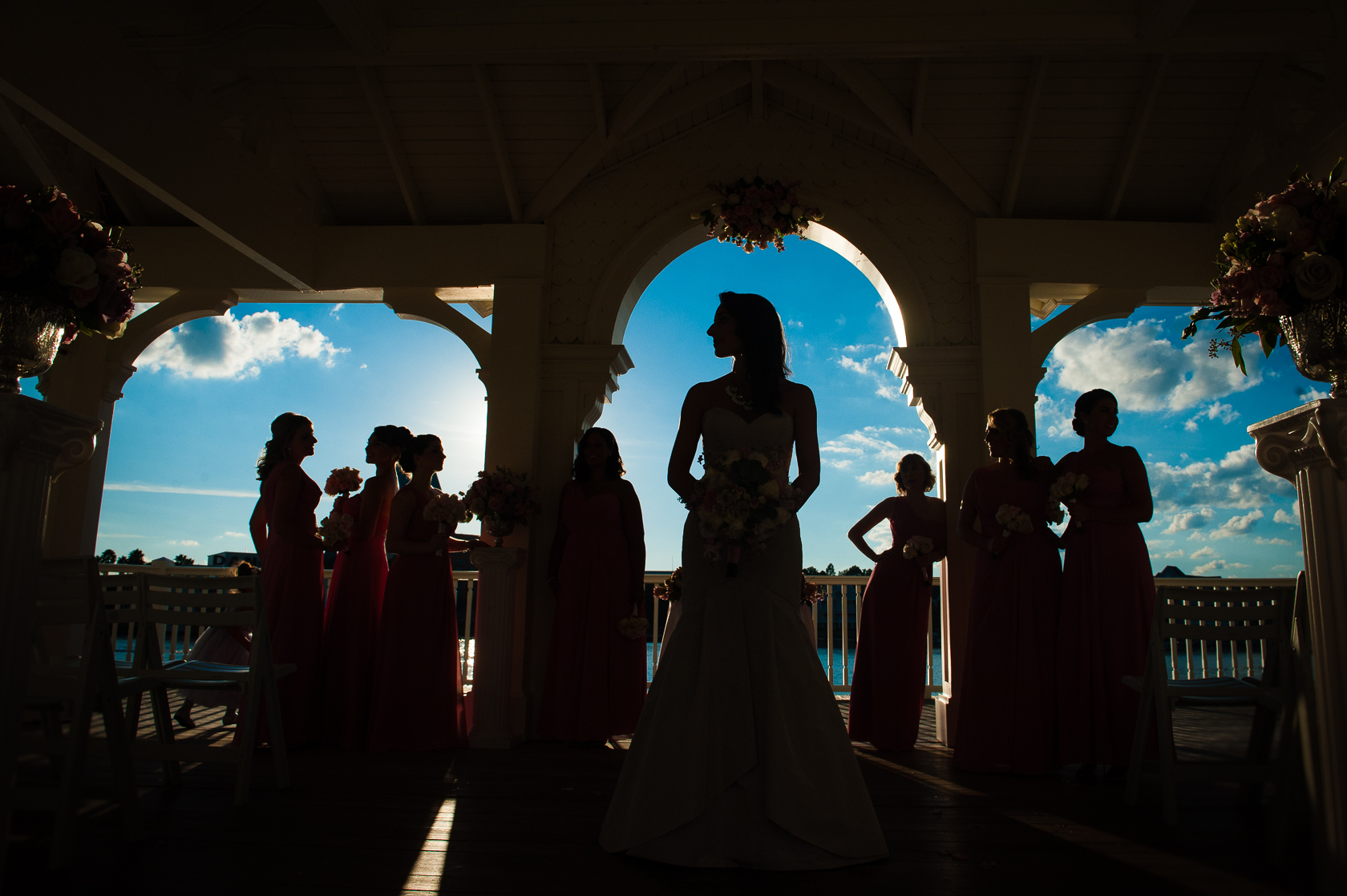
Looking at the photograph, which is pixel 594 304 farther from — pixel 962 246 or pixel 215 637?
pixel 215 637

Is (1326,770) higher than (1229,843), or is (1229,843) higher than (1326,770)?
(1326,770)

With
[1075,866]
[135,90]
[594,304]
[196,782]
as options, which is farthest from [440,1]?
[1075,866]

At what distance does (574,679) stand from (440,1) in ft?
12.5

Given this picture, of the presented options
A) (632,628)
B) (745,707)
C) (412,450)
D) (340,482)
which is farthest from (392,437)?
(745,707)

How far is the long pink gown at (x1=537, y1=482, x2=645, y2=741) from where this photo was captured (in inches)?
188

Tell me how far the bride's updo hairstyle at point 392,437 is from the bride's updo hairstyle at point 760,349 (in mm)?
2736

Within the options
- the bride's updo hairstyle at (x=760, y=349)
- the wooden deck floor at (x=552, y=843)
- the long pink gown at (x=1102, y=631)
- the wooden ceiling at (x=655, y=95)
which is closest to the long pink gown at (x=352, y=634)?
the wooden deck floor at (x=552, y=843)

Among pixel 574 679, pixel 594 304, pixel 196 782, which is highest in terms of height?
pixel 594 304

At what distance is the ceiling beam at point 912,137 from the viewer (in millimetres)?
5109

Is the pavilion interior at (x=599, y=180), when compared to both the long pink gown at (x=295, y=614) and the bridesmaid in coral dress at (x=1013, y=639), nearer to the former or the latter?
the bridesmaid in coral dress at (x=1013, y=639)

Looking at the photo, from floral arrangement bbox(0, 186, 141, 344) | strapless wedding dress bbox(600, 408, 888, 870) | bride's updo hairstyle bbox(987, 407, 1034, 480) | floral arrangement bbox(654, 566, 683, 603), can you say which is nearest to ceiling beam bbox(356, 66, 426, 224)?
floral arrangement bbox(0, 186, 141, 344)

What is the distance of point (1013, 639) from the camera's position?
4062 millimetres

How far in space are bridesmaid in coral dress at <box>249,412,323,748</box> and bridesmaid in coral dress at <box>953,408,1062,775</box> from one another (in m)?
3.44

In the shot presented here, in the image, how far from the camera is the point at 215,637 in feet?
15.5
